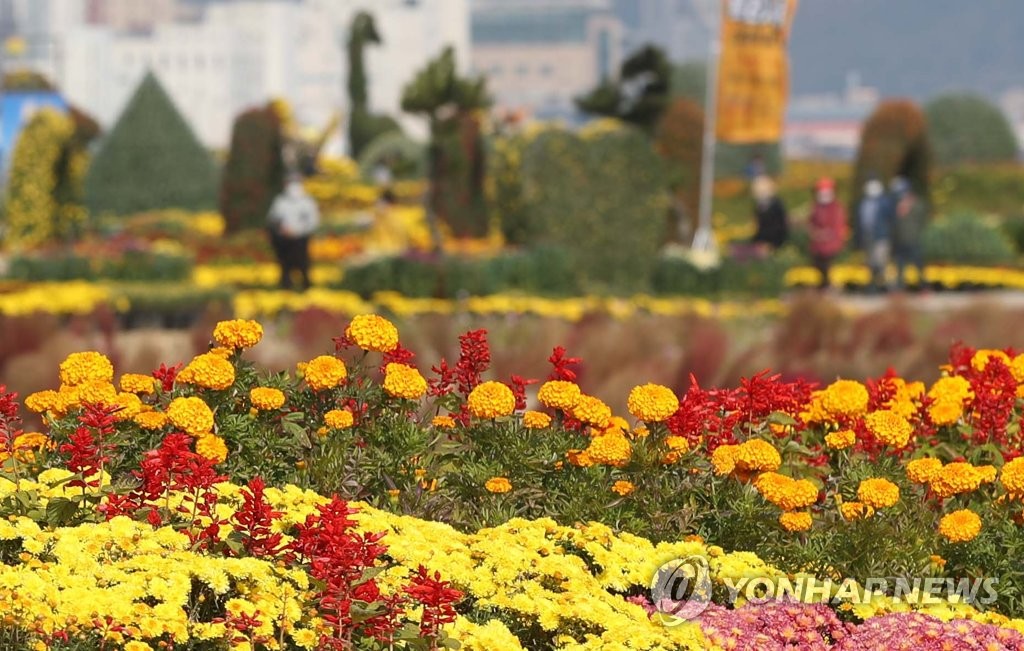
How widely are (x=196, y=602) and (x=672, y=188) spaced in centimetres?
2156

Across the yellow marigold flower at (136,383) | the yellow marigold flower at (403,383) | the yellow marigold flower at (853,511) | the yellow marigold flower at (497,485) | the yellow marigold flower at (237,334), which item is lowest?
the yellow marigold flower at (853,511)

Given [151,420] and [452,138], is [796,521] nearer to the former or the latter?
[151,420]

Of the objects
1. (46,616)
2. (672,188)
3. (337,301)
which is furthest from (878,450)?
(672,188)

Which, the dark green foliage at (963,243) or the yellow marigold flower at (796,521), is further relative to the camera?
the dark green foliage at (963,243)

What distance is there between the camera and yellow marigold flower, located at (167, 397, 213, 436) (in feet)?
13.6

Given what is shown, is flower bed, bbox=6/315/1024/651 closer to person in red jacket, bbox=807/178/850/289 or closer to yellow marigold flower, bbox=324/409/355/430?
yellow marigold flower, bbox=324/409/355/430

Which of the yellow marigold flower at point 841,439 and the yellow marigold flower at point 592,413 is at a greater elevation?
the yellow marigold flower at point 592,413

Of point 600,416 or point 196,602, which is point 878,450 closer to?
point 600,416

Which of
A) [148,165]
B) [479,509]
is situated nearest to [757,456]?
[479,509]

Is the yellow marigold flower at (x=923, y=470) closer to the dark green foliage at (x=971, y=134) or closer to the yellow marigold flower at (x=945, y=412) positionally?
the yellow marigold flower at (x=945, y=412)

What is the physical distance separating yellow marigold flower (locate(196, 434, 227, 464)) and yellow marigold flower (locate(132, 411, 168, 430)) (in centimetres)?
11

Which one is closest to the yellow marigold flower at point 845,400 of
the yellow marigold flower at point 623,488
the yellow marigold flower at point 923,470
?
the yellow marigold flower at point 923,470

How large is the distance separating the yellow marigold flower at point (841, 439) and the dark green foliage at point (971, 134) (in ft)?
148

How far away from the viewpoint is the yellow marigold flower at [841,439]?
14.8ft
